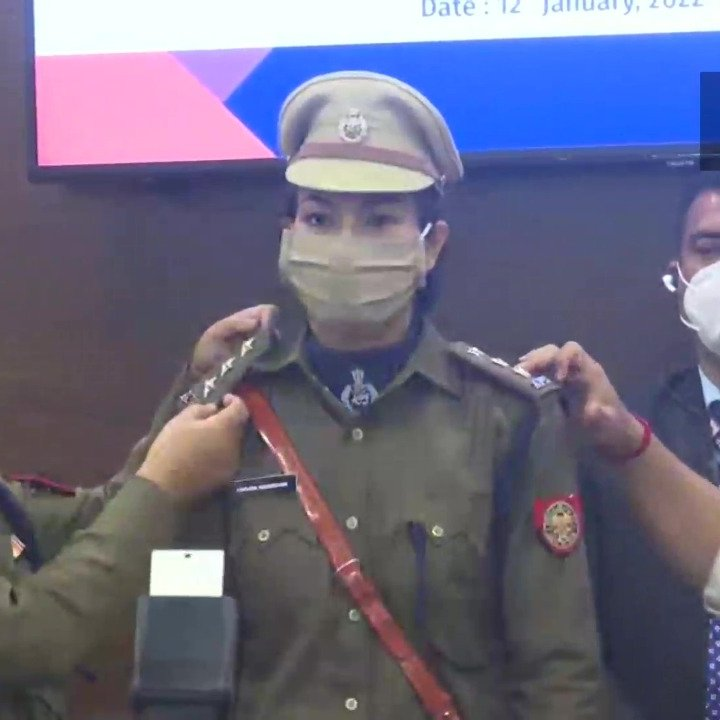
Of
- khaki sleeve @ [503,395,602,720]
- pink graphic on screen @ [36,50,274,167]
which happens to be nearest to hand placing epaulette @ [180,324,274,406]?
khaki sleeve @ [503,395,602,720]

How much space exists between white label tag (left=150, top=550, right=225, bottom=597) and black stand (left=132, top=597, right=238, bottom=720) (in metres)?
0.01

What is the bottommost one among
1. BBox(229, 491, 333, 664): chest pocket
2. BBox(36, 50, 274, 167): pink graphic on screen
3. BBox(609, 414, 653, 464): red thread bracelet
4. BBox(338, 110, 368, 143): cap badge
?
BBox(229, 491, 333, 664): chest pocket

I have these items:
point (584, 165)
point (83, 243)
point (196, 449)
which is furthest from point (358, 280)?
point (83, 243)

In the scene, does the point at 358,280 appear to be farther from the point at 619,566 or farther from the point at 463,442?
the point at 619,566

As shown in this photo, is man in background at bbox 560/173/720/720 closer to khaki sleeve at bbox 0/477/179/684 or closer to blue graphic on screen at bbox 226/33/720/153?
blue graphic on screen at bbox 226/33/720/153

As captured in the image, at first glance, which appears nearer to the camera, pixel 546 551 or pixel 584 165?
pixel 546 551

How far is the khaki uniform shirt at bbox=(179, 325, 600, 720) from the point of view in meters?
1.21

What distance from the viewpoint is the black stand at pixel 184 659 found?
3.68ft

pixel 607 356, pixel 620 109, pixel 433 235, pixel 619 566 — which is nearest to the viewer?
pixel 433 235

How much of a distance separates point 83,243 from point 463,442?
3.27 ft

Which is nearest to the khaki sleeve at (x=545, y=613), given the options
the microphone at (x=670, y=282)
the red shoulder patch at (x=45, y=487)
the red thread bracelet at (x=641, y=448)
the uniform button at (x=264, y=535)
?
the red thread bracelet at (x=641, y=448)

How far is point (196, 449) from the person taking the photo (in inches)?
47.6

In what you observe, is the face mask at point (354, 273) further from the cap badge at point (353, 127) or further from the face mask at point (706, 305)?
the face mask at point (706, 305)

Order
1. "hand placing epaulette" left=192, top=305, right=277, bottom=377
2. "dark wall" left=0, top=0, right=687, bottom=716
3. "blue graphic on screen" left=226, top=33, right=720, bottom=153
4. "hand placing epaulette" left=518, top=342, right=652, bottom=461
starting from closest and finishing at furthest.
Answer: "hand placing epaulette" left=518, top=342, right=652, bottom=461
"hand placing epaulette" left=192, top=305, right=277, bottom=377
"blue graphic on screen" left=226, top=33, right=720, bottom=153
"dark wall" left=0, top=0, right=687, bottom=716
